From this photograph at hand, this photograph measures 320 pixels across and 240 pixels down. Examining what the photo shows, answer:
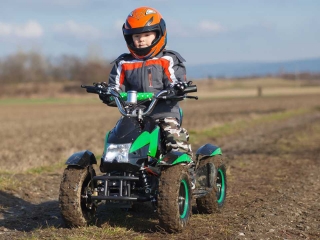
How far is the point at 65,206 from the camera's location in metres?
5.47

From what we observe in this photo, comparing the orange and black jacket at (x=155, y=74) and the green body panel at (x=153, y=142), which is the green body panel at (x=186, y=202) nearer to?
the green body panel at (x=153, y=142)

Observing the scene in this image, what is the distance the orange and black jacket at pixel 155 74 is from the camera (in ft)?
19.9

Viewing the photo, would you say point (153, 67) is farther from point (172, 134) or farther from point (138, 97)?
point (172, 134)

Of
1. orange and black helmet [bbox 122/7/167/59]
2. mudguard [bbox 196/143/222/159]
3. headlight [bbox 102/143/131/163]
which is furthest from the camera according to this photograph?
mudguard [bbox 196/143/222/159]

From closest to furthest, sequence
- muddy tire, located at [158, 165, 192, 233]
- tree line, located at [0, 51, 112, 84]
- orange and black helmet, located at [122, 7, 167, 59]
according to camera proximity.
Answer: muddy tire, located at [158, 165, 192, 233]
orange and black helmet, located at [122, 7, 167, 59]
tree line, located at [0, 51, 112, 84]

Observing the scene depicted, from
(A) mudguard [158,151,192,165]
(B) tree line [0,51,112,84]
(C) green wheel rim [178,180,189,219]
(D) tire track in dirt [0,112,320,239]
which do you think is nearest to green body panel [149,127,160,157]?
(A) mudguard [158,151,192,165]

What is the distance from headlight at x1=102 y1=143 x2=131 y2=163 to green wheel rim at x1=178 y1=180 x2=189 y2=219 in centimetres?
66

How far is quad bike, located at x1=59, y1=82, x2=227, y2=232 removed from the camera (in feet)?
17.7

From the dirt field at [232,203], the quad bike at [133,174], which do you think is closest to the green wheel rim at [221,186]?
the dirt field at [232,203]

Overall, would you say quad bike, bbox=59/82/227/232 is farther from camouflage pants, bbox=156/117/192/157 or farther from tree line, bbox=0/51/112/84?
tree line, bbox=0/51/112/84

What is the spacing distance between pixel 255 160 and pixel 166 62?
6.06m

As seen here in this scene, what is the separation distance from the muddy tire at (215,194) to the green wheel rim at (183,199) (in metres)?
0.72

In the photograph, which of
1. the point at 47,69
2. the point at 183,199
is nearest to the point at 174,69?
the point at 183,199

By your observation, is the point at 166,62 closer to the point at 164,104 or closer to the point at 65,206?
the point at 164,104
